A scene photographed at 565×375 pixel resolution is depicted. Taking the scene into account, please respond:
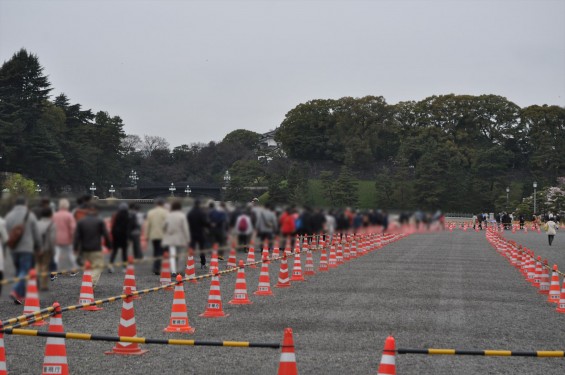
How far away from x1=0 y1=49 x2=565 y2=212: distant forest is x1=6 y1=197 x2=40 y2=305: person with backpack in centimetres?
37

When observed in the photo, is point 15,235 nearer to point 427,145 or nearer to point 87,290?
point 427,145

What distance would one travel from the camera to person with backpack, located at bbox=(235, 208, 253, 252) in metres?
2.76

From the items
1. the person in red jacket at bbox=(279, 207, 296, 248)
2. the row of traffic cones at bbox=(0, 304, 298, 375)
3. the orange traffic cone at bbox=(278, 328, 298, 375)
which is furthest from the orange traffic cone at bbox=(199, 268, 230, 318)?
the person in red jacket at bbox=(279, 207, 296, 248)

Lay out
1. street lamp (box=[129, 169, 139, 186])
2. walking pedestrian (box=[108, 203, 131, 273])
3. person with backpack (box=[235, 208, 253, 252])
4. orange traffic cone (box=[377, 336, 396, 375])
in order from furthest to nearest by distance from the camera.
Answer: orange traffic cone (box=[377, 336, 396, 375]) → street lamp (box=[129, 169, 139, 186]) → person with backpack (box=[235, 208, 253, 252]) → walking pedestrian (box=[108, 203, 131, 273])

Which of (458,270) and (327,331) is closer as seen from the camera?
(327,331)

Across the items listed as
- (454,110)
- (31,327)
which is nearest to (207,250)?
(454,110)

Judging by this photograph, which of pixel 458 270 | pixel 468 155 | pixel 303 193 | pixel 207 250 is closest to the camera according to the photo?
pixel 207 250

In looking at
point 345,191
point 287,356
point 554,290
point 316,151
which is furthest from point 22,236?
point 554,290

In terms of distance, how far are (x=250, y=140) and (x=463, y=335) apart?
11718mm

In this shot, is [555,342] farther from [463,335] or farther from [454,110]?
[454,110]

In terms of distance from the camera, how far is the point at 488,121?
6094mm

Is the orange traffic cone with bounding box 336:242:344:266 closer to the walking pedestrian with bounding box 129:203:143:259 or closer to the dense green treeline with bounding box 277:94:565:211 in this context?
the dense green treeline with bounding box 277:94:565:211

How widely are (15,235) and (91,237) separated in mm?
234

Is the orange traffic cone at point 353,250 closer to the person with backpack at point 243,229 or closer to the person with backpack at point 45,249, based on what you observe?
the person with backpack at point 243,229
